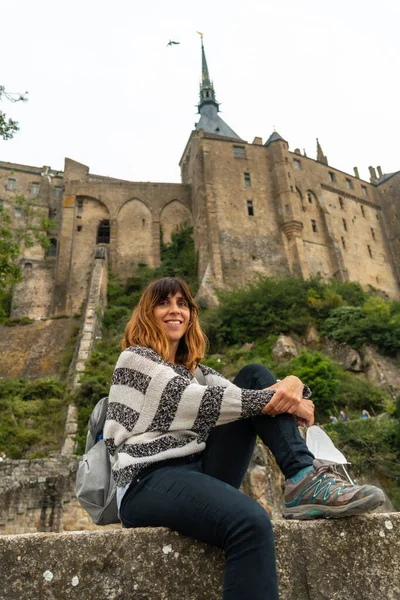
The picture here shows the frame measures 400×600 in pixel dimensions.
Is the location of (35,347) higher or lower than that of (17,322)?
lower

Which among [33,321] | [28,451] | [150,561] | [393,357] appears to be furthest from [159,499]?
[33,321]

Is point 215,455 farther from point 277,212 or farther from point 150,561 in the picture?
→ point 277,212

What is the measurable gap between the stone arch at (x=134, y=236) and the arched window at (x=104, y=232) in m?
1.09

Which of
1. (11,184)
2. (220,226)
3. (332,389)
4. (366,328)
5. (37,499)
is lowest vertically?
(37,499)

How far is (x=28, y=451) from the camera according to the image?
1608cm

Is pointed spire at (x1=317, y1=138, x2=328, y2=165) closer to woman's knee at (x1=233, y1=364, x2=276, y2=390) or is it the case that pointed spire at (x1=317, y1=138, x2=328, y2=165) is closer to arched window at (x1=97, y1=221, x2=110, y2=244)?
arched window at (x1=97, y1=221, x2=110, y2=244)

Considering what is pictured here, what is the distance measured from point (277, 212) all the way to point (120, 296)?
14.1 m

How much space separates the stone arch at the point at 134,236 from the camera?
35.3 meters

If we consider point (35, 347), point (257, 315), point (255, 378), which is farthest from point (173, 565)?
point (35, 347)

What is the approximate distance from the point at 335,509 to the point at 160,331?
1.39 meters

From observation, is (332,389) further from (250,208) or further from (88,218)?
(88,218)

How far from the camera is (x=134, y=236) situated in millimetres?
36469

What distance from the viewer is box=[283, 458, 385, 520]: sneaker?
6.68 ft

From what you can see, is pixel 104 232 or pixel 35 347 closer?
pixel 35 347
